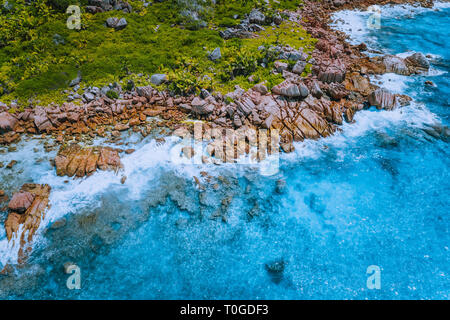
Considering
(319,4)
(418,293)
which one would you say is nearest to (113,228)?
(418,293)

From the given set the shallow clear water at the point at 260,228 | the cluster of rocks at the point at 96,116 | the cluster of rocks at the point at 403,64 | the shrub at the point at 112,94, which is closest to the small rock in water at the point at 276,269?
the shallow clear water at the point at 260,228

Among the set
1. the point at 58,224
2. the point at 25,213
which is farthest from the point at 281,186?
the point at 25,213

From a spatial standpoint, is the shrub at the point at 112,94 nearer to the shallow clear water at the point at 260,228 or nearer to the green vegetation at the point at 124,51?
the green vegetation at the point at 124,51

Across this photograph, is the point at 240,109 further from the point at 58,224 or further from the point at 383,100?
the point at 58,224

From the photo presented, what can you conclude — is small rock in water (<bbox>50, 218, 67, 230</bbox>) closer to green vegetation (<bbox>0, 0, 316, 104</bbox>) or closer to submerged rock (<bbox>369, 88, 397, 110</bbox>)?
green vegetation (<bbox>0, 0, 316, 104</bbox>)

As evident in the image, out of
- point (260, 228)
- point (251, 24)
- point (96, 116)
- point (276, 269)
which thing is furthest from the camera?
point (251, 24)
